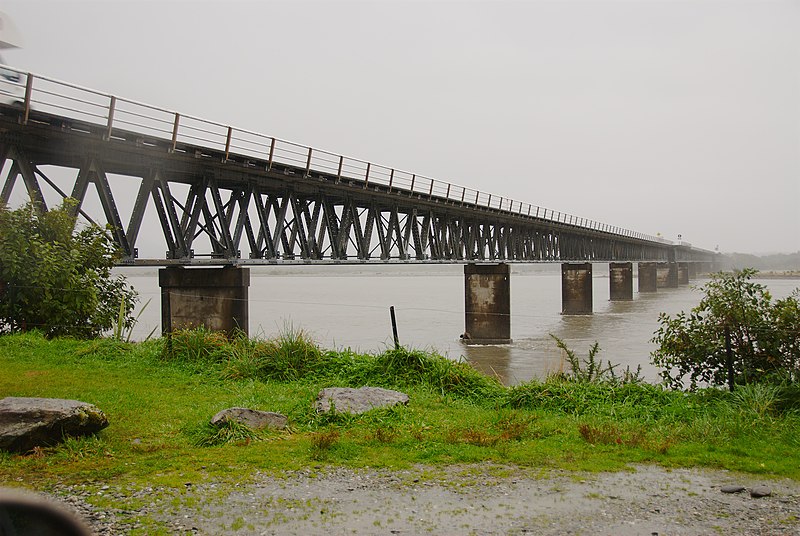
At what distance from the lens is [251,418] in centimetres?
867

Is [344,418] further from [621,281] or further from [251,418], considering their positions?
[621,281]

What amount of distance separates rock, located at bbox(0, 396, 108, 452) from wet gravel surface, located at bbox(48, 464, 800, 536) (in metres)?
1.46

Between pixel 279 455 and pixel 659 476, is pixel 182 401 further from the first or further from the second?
pixel 659 476

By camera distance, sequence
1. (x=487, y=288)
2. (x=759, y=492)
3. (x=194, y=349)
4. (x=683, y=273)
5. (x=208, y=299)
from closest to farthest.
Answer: (x=759, y=492) → (x=194, y=349) → (x=208, y=299) → (x=487, y=288) → (x=683, y=273)

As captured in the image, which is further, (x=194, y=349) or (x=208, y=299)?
(x=208, y=299)

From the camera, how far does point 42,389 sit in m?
10.5

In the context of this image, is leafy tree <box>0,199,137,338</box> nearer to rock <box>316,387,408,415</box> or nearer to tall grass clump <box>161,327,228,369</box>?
tall grass clump <box>161,327,228,369</box>

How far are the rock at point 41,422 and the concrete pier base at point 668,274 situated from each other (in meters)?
106

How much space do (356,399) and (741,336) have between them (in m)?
6.55

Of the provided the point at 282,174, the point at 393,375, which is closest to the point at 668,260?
the point at 282,174

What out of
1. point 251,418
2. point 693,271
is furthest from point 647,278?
point 251,418

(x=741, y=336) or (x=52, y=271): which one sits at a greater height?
(x=52, y=271)

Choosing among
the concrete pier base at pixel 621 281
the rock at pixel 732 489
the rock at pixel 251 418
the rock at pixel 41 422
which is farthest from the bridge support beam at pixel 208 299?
the concrete pier base at pixel 621 281

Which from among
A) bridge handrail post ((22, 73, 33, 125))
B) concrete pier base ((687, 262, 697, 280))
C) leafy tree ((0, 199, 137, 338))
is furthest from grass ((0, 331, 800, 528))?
concrete pier base ((687, 262, 697, 280))
